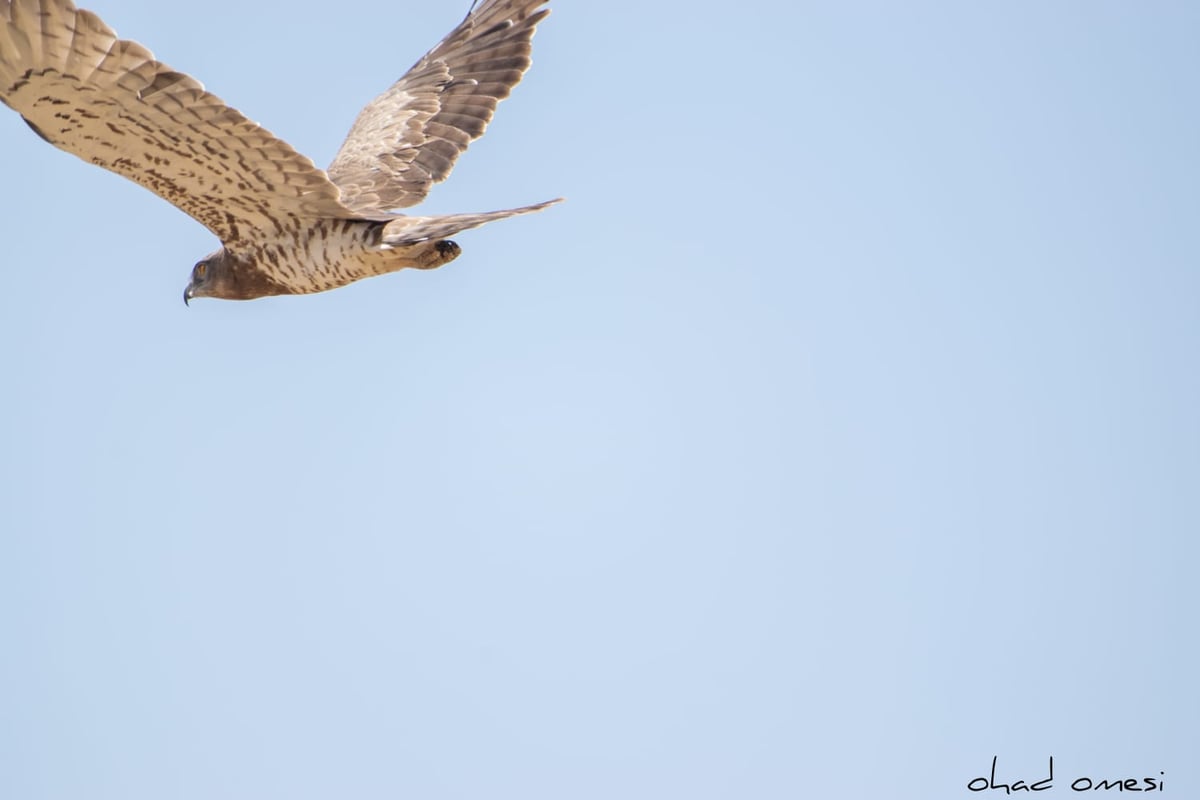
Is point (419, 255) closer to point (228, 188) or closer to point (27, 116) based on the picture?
point (228, 188)

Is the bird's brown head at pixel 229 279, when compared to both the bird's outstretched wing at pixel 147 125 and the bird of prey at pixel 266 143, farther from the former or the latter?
the bird's outstretched wing at pixel 147 125

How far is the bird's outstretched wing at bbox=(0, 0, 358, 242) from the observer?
7969 mm

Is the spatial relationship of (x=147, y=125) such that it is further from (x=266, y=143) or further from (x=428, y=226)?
(x=428, y=226)

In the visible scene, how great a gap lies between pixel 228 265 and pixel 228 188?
972 millimetres

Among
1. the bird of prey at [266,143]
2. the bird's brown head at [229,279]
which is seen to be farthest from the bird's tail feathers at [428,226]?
the bird's brown head at [229,279]

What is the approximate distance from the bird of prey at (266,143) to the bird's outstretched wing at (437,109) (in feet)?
0.04

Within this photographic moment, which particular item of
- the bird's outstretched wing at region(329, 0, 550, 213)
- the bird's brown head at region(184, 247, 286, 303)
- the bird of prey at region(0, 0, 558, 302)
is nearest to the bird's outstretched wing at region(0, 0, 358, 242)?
the bird of prey at region(0, 0, 558, 302)

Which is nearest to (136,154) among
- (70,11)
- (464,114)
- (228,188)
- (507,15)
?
(228,188)

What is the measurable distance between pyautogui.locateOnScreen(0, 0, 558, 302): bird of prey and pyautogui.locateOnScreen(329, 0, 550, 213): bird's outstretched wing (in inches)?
0.4

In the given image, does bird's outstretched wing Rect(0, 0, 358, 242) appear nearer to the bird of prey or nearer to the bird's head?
the bird of prey

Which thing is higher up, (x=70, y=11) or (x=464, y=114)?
(x=464, y=114)

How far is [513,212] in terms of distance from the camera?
8.82m

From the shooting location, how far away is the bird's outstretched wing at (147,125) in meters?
7.97

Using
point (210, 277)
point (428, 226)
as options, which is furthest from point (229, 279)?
point (428, 226)
